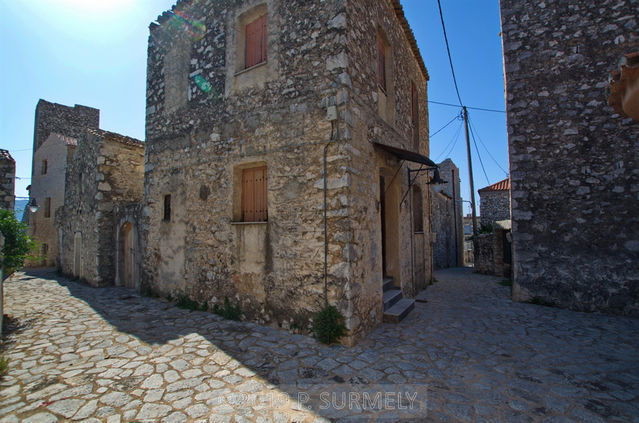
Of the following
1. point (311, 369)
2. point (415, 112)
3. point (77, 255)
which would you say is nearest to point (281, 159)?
point (311, 369)

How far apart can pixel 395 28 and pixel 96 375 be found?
887cm

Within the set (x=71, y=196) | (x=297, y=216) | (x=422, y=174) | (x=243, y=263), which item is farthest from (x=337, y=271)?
(x=71, y=196)

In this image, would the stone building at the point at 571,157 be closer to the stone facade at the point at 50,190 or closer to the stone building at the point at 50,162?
the stone building at the point at 50,162

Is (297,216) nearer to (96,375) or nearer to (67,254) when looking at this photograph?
(96,375)

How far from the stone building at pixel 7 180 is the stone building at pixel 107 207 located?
2.04m

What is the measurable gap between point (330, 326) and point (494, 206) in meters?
16.2

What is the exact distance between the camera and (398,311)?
5.66 m

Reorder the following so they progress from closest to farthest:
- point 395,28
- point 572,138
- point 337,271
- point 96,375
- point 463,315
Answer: point 96,375 → point 337,271 → point 463,315 → point 572,138 → point 395,28

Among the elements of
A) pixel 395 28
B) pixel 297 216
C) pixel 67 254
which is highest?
pixel 395 28

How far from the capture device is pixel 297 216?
4.85 metres

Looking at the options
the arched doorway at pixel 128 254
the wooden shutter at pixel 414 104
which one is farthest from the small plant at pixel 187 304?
the wooden shutter at pixel 414 104

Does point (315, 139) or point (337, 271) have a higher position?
point (315, 139)

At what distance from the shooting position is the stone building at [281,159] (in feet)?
15.2

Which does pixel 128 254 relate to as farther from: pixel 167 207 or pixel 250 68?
pixel 250 68
